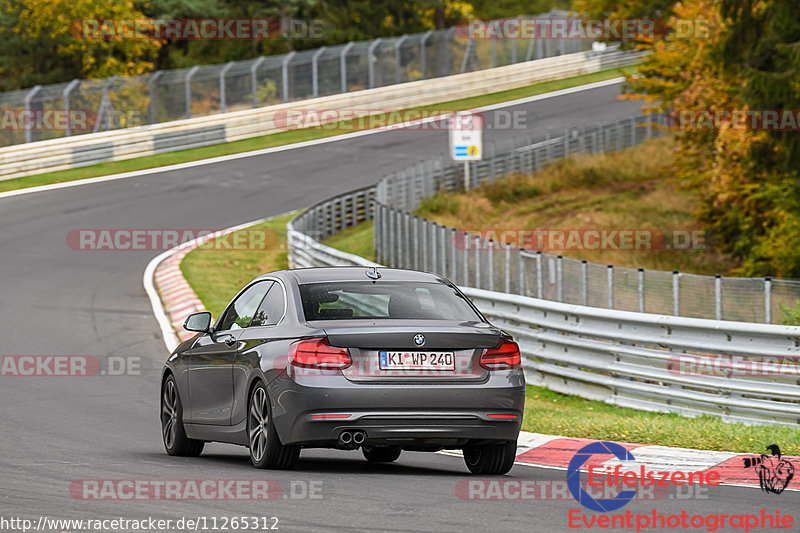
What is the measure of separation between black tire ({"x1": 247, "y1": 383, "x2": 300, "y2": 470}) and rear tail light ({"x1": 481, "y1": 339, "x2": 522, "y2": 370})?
138 cm

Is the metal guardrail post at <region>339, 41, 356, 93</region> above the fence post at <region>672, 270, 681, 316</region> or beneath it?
beneath

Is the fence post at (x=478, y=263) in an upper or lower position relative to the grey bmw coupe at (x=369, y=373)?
lower

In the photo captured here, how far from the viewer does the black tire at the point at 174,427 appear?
33.9 ft

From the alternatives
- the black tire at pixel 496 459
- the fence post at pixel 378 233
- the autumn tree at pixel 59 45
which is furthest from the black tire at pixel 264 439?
the autumn tree at pixel 59 45

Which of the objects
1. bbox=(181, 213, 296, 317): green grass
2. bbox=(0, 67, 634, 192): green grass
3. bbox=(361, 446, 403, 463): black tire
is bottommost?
bbox=(0, 67, 634, 192): green grass

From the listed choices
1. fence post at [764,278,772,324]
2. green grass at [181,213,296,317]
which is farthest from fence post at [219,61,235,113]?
fence post at [764,278,772,324]

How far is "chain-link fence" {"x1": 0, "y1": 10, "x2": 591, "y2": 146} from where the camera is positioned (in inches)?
1607

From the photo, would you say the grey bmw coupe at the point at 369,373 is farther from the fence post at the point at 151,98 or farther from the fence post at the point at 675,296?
the fence post at the point at 151,98

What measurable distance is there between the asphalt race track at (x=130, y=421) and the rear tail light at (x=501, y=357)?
2.58ft

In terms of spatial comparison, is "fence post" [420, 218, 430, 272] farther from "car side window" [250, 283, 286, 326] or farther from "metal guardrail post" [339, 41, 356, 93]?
"metal guardrail post" [339, 41, 356, 93]

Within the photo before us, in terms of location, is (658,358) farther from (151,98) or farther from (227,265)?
(151,98)

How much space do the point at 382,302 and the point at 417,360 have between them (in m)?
0.79

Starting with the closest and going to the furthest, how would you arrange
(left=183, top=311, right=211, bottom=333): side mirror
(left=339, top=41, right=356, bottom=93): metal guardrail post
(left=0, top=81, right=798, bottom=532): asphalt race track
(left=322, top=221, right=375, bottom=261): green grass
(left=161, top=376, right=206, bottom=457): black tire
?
(left=0, top=81, right=798, bottom=532): asphalt race track
(left=183, top=311, right=211, bottom=333): side mirror
(left=161, top=376, right=206, bottom=457): black tire
(left=322, top=221, right=375, bottom=261): green grass
(left=339, top=41, right=356, bottom=93): metal guardrail post

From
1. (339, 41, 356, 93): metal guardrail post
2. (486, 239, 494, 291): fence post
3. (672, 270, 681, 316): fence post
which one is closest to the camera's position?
(672, 270, 681, 316): fence post
